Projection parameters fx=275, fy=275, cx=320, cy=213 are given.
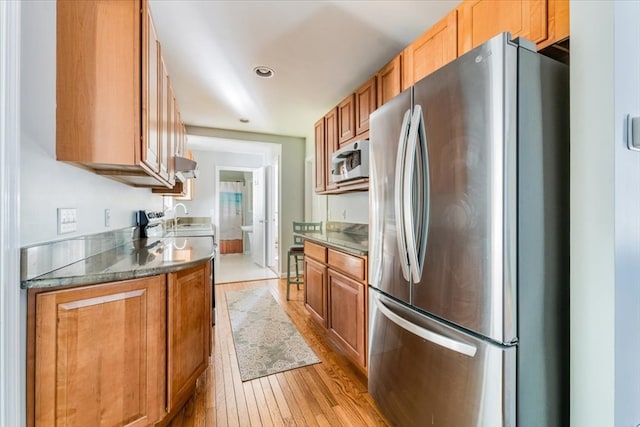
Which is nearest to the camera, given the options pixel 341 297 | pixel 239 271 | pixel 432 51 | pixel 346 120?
pixel 432 51

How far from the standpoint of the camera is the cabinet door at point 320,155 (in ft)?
10.7

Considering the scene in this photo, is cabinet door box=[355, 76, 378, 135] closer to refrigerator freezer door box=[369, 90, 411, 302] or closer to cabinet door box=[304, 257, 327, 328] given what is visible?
refrigerator freezer door box=[369, 90, 411, 302]

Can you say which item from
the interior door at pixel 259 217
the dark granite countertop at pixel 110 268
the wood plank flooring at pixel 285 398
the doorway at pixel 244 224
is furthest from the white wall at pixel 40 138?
the interior door at pixel 259 217

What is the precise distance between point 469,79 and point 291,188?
395 centimetres

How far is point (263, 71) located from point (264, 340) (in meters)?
2.48

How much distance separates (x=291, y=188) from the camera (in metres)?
4.84

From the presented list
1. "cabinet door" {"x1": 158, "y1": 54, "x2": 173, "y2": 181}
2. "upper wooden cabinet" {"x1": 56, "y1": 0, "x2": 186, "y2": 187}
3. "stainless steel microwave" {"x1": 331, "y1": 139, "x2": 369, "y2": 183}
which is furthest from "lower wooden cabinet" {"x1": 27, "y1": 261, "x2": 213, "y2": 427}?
"stainless steel microwave" {"x1": 331, "y1": 139, "x2": 369, "y2": 183}

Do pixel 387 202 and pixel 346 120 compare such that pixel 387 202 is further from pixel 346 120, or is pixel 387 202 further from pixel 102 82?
pixel 346 120

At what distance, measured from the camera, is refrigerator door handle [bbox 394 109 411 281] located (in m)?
1.29

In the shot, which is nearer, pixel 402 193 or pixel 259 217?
pixel 402 193

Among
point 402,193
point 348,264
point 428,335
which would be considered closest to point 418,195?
point 402,193

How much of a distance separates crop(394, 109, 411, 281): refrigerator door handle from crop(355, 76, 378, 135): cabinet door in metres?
1.14

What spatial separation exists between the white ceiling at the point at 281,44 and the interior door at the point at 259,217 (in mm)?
2354

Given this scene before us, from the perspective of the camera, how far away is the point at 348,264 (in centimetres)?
200
